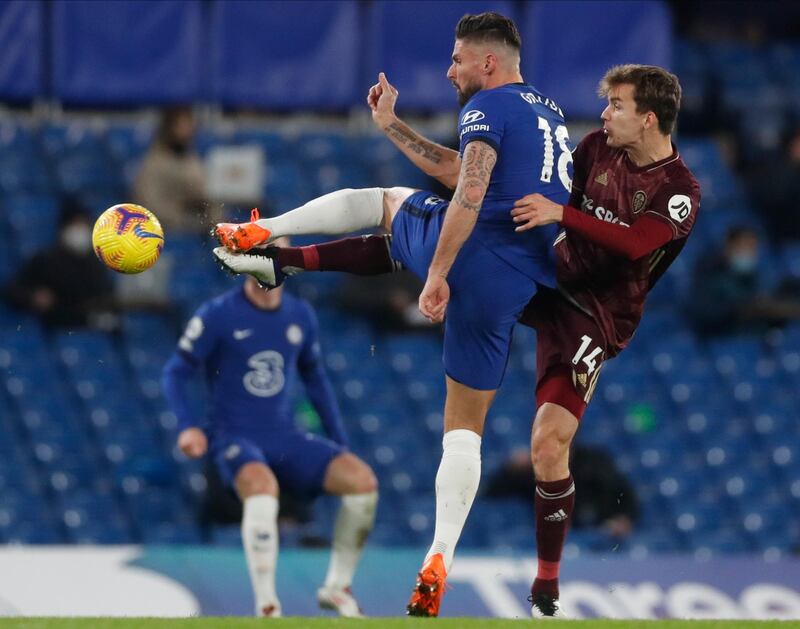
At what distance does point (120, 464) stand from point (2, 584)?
3.04m

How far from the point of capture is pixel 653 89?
6.91 metres

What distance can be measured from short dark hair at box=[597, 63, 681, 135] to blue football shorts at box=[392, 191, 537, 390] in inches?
34.5

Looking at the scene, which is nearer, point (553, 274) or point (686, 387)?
point (553, 274)

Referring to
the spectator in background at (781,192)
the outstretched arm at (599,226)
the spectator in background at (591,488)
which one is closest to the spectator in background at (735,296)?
the spectator in background at (781,192)

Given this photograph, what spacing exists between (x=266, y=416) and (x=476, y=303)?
3.47 meters

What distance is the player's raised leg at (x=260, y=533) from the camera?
951 centimetres

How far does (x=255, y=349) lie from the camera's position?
10117mm

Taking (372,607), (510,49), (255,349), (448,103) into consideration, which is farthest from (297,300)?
(448,103)

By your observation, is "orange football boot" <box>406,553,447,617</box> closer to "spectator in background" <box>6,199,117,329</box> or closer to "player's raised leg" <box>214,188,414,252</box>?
"player's raised leg" <box>214,188,414,252</box>

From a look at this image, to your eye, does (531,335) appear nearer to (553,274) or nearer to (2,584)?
(2,584)

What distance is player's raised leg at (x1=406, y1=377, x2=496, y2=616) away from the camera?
22.3 feet

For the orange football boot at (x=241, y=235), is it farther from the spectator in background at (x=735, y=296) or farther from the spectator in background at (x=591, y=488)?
the spectator in background at (x=735, y=296)

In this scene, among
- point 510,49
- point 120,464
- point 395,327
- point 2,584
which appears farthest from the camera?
point 395,327

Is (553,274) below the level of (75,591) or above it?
above
